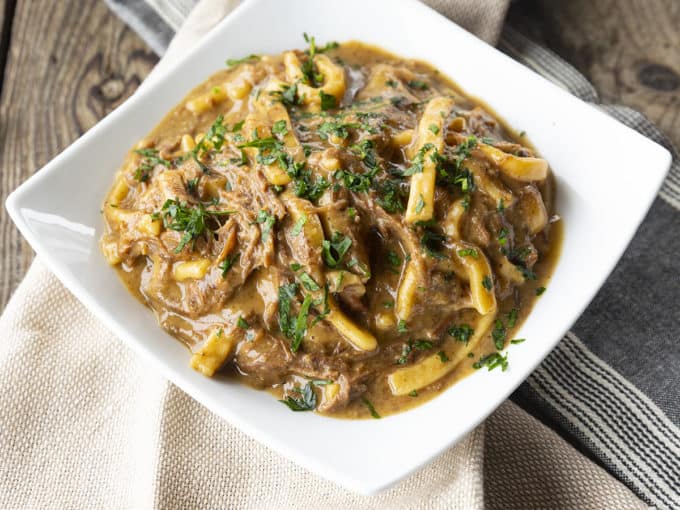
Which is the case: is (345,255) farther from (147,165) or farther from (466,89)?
(466,89)

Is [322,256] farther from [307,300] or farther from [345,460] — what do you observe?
[345,460]

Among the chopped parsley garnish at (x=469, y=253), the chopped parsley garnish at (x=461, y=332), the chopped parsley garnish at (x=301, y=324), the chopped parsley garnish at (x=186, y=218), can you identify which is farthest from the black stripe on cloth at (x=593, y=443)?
the chopped parsley garnish at (x=186, y=218)

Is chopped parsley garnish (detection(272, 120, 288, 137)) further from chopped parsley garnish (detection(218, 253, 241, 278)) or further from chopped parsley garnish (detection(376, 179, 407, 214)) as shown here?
chopped parsley garnish (detection(218, 253, 241, 278))

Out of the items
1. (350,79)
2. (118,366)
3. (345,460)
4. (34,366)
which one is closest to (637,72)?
(350,79)

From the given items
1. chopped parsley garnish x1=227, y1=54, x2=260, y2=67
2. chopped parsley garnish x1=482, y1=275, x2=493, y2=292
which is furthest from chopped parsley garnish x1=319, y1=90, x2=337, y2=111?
chopped parsley garnish x1=482, y1=275, x2=493, y2=292

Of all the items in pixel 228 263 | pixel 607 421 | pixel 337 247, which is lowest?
pixel 607 421

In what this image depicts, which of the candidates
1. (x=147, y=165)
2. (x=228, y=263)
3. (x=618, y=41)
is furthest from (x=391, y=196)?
(x=618, y=41)
